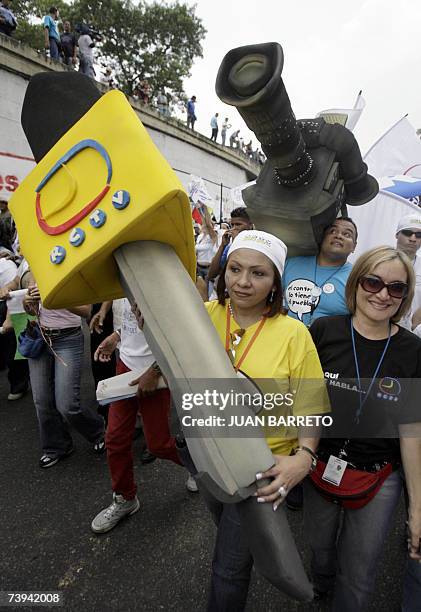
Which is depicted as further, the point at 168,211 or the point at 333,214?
the point at 333,214

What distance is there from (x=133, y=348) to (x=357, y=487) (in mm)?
1316

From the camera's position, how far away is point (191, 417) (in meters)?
0.74

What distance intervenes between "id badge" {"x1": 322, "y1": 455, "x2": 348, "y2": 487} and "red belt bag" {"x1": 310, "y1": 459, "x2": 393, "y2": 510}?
0.05 feet

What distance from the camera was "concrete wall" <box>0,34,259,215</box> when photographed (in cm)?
861

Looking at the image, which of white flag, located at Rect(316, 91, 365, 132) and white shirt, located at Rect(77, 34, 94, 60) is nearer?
white flag, located at Rect(316, 91, 365, 132)

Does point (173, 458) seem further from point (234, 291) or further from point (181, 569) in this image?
point (234, 291)

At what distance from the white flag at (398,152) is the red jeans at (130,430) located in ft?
12.7

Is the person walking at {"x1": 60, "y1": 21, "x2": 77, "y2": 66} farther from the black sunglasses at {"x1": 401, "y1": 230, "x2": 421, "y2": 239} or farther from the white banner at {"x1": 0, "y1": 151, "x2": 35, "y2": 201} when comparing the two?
the black sunglasses at {"x1": 401, "y1": 230, "x2": 421, "y2": 239}

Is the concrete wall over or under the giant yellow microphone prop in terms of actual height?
over

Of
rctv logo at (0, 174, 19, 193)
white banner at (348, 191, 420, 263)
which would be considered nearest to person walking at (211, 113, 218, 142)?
rctv logo at (0, 174, 19, 193)

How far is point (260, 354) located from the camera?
3.95ft

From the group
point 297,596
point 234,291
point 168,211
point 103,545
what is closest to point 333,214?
point 234,291

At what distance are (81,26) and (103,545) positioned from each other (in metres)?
14.3

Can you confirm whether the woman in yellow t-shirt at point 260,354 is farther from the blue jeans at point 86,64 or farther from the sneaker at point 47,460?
the blue jeans at point 86,64
